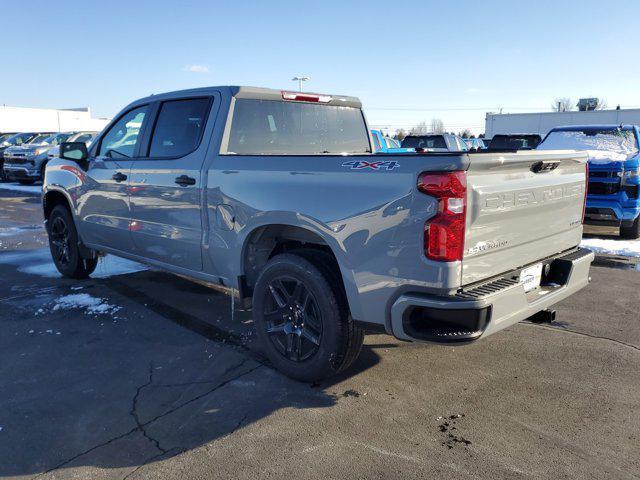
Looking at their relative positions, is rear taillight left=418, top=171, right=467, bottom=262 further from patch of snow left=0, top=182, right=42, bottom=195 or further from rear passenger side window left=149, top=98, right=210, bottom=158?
patch of snow left=0, top=182, right=42, bottom=195

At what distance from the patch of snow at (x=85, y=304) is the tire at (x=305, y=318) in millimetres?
2125

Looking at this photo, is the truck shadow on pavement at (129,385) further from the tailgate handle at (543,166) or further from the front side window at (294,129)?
the tailgate handle at (543,166)

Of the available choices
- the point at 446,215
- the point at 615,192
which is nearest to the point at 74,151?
the point at 446,215

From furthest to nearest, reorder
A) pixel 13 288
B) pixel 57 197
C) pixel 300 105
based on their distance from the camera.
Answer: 1. pixel 57 197
2. pixel 13 288
3. pixel 300 105

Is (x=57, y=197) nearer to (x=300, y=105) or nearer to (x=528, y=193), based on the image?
(x=300, y=105)

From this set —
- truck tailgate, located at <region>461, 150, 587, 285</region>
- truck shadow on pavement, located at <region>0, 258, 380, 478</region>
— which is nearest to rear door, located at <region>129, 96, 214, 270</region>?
truck shadow on pavement, located at <region>0, 258, 380, 478</region>

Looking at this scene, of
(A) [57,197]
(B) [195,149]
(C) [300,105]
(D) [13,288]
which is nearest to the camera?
(B) [195,149]

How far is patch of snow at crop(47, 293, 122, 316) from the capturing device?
517 cm

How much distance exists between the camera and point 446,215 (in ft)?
9.07

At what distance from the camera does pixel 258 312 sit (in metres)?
3.83

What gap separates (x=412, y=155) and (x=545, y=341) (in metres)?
2.46

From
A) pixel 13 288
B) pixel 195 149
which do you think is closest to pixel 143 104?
pixel 195 149

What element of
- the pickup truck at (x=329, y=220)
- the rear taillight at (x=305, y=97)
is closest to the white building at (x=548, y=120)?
the rear taillight at (x=305, y=97)

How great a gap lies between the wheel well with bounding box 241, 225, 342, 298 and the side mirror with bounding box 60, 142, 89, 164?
2.73m
